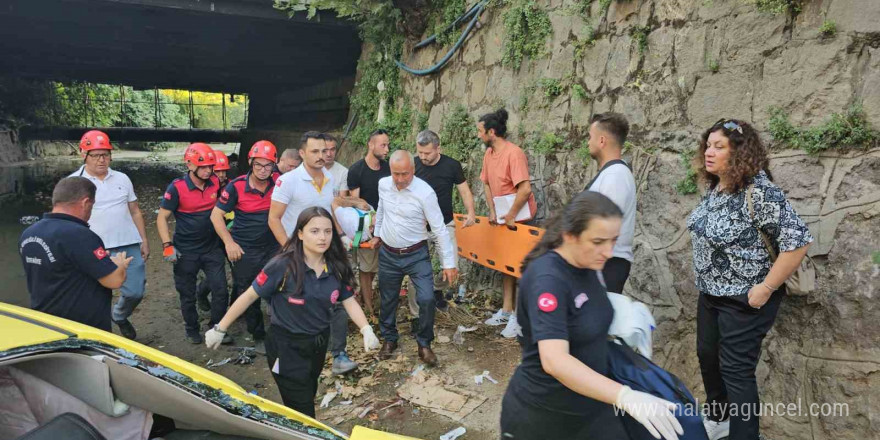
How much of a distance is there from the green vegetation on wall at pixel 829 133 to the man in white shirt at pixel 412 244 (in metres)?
2.73

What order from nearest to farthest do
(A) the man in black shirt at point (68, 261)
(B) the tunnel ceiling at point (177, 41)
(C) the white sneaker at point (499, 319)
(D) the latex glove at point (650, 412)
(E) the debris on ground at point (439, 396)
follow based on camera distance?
(D) the latex glove at point (650, 412) < (A) the man in black shirt at point (68, 261) < (E) the debris on ground at point (439, 396) < (C) the white sneaker at point (499, 319) < (B) the tunnel ceiling at point (177, 41)

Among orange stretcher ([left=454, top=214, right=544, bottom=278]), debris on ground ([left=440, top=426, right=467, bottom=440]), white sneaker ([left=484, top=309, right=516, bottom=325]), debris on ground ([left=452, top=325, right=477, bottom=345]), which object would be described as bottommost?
debris on ground ([left=440, top=426, right=467, bottom=440])

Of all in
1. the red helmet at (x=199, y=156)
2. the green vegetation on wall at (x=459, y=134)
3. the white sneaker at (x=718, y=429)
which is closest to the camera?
the white sneaker at (x=718, y=429)

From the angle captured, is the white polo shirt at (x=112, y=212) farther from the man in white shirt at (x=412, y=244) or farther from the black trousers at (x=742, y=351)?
the black trousers at (x=742, y=351)

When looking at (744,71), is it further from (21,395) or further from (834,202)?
(21,395)

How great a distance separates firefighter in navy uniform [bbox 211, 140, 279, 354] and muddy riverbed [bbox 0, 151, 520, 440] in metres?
0.70

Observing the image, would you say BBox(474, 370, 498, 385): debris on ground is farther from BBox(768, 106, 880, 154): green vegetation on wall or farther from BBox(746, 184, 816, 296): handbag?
BBox(768, 106, 880, 154): green vegetation on wall

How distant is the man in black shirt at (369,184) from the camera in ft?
20.3

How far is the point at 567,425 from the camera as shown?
2342mm

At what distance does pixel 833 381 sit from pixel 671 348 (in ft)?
3.96

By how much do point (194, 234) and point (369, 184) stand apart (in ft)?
6.28

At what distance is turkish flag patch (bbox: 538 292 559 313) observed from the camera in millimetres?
2182

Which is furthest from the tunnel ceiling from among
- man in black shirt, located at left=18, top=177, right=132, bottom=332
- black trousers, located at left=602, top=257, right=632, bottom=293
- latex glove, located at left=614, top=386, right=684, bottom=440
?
latex glove, located at left=614, top=386, right=684, bottom=440

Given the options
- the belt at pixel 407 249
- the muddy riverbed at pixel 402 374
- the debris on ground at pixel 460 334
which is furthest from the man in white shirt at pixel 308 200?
the debris on ground at pixel 460 334
